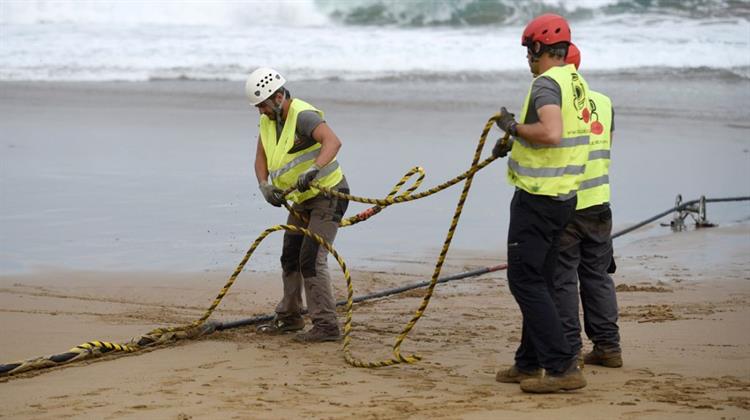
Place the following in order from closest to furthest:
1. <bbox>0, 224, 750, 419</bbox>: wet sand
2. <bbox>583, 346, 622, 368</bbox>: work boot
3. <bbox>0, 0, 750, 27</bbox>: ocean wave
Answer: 1. <bbox>0, 224, 750, 419</bbox>: wet sand
2. <bbox>583, 346, 622, 368</bbox>: work boot
3. <bbox>0, 0, 750, 27</bbox>: ocean wave

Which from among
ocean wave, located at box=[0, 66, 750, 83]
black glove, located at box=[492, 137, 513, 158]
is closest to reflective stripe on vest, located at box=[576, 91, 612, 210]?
black glove, located at box=[492, 137, 513, 158]

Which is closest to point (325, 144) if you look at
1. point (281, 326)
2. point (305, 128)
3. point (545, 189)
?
point (305, 128)

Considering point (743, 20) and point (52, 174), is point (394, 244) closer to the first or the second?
point (52, 174)

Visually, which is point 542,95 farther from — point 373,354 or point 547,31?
point 373,354

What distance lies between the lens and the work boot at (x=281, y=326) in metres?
7.78

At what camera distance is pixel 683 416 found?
543 cm

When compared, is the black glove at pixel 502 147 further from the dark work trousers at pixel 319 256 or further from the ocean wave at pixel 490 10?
the ocean wave at pixel 490 10

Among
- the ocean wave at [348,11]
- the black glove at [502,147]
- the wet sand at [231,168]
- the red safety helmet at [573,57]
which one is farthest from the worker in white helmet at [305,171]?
the ocean wave at [348,11]

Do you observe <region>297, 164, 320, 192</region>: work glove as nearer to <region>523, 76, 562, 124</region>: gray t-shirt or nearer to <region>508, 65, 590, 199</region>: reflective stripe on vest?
<region>508, 65, 590, 199</region>: reflective stripe on vest

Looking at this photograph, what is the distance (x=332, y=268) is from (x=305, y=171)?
8.05 ft

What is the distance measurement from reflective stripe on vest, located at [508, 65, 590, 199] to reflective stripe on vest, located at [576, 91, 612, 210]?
1.28 feet

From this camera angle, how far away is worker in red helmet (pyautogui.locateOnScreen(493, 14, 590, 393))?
233 inches

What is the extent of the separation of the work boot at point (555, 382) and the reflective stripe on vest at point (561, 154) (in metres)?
0.88

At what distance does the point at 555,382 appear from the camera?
5.99 m
